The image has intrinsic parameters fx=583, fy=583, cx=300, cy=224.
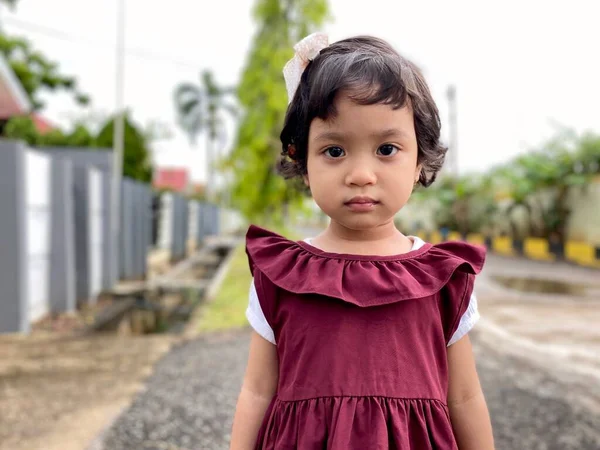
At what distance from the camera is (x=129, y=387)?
3926 mm

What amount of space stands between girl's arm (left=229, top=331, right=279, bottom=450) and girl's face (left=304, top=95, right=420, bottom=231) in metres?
0.37

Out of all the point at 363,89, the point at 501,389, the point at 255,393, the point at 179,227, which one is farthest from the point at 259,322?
the point at 179,227

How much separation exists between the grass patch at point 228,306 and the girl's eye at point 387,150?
3578 millimetres

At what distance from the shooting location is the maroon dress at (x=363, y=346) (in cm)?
117

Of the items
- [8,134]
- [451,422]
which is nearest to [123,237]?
[8,134]

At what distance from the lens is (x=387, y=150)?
47.3 inches

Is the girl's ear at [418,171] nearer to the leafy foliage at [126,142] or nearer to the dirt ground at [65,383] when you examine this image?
the dirt ground at [65,383]

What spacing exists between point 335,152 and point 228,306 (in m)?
6.17

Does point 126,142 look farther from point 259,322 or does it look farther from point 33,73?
point 259,322

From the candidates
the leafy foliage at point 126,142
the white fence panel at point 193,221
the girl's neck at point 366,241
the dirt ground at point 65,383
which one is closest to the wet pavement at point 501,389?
the dirt ground at point 65,383

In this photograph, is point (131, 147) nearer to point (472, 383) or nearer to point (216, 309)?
point (216, 309)

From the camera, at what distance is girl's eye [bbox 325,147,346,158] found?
1.20 meters

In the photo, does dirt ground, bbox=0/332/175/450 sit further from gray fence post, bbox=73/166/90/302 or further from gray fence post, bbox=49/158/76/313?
gray fence post, bbox=73/166/90/302

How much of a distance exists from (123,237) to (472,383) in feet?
35.9
